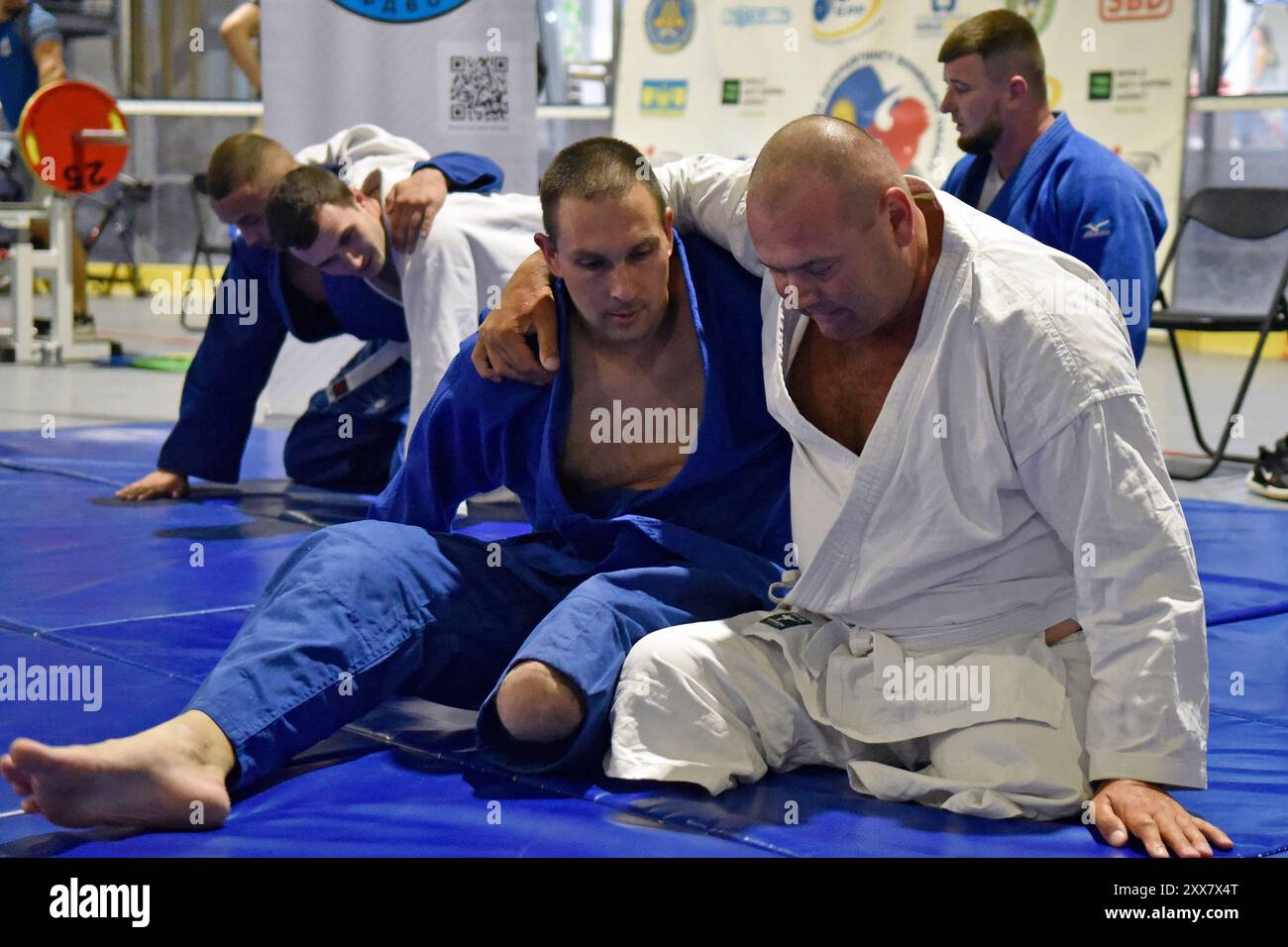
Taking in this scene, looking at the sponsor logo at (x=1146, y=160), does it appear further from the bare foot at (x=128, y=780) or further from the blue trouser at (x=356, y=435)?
the bare foot at (x=128, y=780)

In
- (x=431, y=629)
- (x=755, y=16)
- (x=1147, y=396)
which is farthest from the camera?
(x=755, y=16)

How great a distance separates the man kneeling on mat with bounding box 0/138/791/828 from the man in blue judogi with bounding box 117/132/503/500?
59.9 inches

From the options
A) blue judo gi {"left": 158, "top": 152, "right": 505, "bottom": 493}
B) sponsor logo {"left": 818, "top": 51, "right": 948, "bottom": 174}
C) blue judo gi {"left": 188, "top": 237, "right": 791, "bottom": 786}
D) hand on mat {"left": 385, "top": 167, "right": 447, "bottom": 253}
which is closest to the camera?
blue judo gi {"left": 188, "top": 237, "right": 791, "bottom": 786}

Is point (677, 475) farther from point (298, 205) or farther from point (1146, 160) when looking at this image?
point (1146, 160)

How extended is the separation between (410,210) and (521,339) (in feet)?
5.20

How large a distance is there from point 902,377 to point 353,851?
859 mm

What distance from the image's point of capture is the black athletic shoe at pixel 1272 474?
4270 millimetres

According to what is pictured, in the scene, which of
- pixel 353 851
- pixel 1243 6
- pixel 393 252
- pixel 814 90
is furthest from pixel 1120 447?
pixel 1243 6

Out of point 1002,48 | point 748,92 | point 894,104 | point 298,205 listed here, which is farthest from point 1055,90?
point 298,205

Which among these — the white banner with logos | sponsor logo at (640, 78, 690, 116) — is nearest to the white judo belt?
the white banner with logos

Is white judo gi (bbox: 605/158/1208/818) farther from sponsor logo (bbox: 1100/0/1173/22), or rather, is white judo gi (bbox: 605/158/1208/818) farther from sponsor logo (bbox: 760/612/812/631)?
sponsor logo (bbox: 1100/0/1173/22)

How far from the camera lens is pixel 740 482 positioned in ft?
7.43

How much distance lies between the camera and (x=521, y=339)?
2.25 m

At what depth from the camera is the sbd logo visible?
7.54 metres
